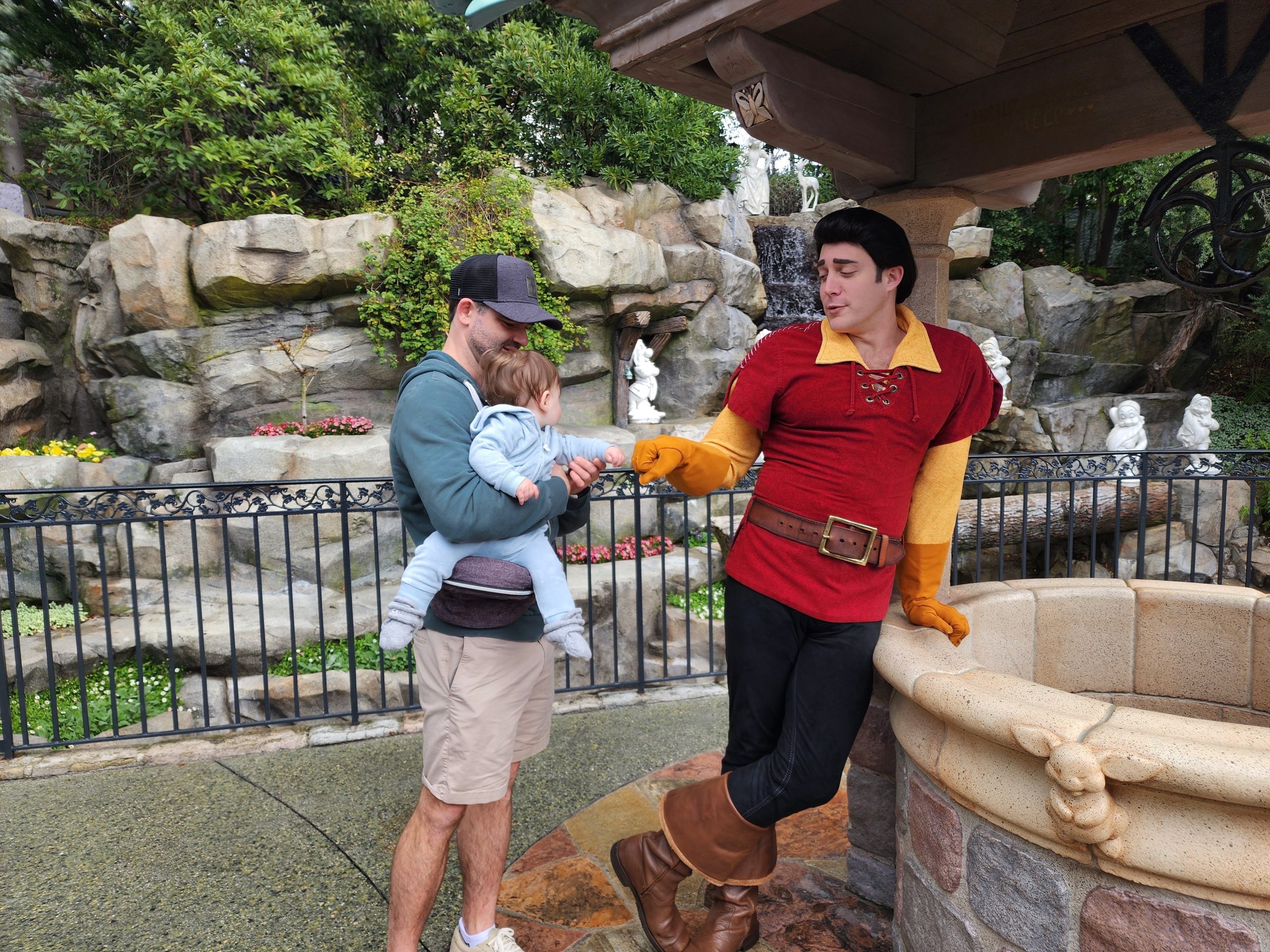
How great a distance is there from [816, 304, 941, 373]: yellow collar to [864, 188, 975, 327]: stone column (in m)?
0.64

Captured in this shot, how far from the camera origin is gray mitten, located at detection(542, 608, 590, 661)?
1842mm

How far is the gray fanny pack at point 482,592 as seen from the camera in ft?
5.99

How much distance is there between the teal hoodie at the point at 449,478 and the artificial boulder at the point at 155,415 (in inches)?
321

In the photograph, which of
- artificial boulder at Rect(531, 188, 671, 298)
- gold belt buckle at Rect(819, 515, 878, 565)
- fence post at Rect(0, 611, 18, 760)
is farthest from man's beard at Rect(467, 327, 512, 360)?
artificial boulder at Rect(531, 188, 671, 298)

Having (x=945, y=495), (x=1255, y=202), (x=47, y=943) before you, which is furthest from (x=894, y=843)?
(x=47, y=943)

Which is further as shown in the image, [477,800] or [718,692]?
[718,692]

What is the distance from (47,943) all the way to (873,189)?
3.43 metres

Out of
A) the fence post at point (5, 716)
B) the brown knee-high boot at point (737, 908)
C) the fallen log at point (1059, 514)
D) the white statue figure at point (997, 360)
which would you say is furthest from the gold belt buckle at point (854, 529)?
the white statue figure at point (997, 360)

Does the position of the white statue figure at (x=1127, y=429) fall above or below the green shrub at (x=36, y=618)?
above

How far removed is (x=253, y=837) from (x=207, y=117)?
29.9 feet

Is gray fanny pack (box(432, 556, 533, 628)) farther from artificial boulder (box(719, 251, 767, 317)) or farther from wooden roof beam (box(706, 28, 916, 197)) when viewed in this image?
artificial boulder (box(719, 251, 767, 317))

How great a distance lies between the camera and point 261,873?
2.56 meters

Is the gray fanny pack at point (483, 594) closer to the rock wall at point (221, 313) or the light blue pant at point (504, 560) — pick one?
the light blue pant at point (504, 560)

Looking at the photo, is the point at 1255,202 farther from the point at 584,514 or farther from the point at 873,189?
the point at 584,514
